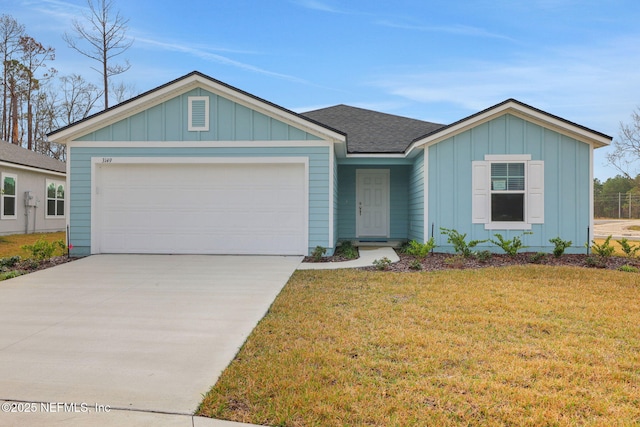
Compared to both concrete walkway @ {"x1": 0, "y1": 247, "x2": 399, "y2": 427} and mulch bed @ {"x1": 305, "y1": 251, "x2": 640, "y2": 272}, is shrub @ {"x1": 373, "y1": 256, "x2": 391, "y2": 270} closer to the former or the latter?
mulch bed @ {"x1": 305, "y1": 251, "x2": 640, "y2": 272}

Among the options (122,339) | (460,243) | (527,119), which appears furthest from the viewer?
(527,119)

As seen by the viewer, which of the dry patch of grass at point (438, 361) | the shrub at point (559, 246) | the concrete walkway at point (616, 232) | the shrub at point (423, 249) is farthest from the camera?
the concrete walkway at point (616, 232)

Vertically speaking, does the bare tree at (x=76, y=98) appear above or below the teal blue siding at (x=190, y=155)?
above

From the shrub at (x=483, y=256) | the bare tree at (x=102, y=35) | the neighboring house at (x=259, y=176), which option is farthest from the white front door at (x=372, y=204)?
the bare tree at (x=102, y=35)

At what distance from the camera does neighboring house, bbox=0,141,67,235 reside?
50.0ft

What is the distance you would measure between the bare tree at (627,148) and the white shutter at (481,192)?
21375 millimetres

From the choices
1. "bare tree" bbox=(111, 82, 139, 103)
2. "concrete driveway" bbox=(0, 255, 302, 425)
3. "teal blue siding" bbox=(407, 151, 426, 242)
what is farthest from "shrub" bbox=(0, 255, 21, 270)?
"bare tree" bbox=(111, 82, 139, 103)

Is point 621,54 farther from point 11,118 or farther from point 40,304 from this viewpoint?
point 11,118

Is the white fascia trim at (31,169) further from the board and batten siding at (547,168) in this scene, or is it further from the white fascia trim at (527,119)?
the board and batten siding at (547,168)

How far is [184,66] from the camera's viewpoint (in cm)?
1784

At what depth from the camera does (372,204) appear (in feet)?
40.7

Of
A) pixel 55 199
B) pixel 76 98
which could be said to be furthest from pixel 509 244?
pixel 76 98

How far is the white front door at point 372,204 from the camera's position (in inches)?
487

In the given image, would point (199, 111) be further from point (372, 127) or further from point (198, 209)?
point (372, 127)
